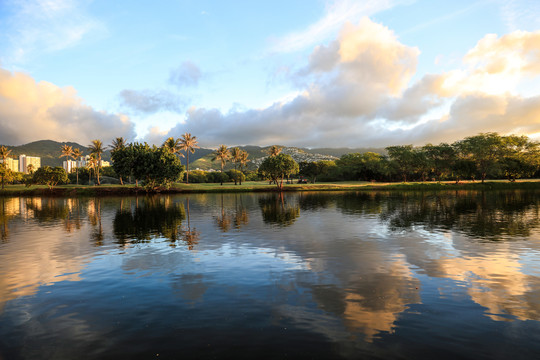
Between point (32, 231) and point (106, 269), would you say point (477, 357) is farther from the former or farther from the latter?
point (32, 231)

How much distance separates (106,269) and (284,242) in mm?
13154

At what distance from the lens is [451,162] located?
151m

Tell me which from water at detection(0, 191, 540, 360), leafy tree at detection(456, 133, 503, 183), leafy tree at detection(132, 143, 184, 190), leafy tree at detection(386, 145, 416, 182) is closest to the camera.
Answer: water at detection(0, 191, 540, 360)

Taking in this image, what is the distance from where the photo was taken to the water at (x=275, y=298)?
9617mm

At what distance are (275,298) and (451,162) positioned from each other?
165324mm

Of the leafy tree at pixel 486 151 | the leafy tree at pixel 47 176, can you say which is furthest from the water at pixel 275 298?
the leafy tree at pixel 486 151

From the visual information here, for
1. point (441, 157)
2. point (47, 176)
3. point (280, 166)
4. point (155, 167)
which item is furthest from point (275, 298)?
point (441, 157)

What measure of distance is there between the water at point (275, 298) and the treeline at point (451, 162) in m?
134

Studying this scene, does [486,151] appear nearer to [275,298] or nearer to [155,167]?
[155,167]

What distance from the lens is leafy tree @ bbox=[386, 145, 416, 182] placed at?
153538 mm

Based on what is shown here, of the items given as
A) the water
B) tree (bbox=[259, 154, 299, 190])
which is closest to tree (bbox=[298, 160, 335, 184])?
tree (bbox=[259, 154, 299, 190])

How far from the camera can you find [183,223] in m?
38.2

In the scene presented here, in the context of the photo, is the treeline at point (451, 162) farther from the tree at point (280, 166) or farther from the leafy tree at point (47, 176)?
the leafy tree at point (47, 176)

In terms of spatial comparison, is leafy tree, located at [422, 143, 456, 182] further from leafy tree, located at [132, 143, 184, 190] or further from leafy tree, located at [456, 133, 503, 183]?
leafy tree, located at [132, 143, 184, 190]
